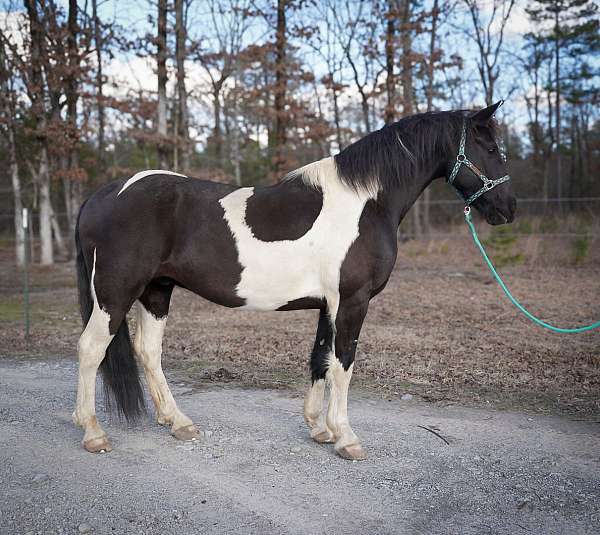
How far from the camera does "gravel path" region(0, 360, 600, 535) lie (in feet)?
8.48

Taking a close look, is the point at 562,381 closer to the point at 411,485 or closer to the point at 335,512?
the point at 411,485

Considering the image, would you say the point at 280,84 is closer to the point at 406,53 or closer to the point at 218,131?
the point at 406,53

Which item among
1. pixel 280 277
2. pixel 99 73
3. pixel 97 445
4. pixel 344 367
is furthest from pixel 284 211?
pixel 99 73

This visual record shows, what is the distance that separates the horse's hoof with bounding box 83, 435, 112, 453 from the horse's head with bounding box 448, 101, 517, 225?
286 centimetres

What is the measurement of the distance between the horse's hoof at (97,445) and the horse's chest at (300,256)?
1291 mm

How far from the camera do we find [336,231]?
3.33m

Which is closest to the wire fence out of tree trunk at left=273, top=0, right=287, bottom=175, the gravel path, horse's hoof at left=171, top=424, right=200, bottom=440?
tree trunk at left=273, top=0, right=287, bottom=175

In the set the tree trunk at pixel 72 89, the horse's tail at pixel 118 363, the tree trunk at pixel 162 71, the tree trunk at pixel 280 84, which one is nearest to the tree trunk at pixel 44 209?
the tree trunk at pixel 72 89

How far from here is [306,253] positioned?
3.35 metres

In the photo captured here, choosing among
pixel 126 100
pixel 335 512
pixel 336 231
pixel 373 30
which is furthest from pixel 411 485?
pixel 373 30

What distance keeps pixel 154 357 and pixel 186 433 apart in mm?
601

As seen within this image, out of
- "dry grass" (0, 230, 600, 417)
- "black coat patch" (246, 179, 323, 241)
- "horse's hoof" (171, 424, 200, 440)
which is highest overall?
"black coat patch" (246, 179, 323, 241)

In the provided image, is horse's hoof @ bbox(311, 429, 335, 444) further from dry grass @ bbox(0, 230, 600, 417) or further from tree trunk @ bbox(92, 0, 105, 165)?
tree trunk @ bbox(92, 0, 105, 165)

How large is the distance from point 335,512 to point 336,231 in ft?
5.24
